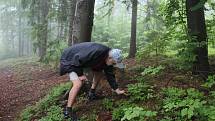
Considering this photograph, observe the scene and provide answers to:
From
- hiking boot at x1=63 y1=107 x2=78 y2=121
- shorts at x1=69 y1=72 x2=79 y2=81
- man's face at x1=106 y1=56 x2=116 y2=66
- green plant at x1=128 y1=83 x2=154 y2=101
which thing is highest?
man's face at x1=106 y1=56 x2=116 y2=66

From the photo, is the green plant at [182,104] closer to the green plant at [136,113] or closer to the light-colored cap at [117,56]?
the green plant at [136,113]

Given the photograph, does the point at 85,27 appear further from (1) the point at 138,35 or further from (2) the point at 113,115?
(1) the point at 138,35

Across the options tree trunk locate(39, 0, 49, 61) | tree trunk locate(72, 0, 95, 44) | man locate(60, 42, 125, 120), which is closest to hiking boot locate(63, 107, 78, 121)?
man locate(60, 42, 125, 120)

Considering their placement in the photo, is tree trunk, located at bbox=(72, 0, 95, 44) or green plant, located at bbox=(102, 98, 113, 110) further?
tree trunk, located at bbox=(72, 0, 95, 44)

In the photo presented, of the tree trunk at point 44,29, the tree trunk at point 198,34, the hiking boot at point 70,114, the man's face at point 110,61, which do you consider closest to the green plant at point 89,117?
the hiking boot at point 70,114

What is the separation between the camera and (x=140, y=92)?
7.91m

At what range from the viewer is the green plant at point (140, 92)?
7.57 metres

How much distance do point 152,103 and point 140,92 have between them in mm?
629

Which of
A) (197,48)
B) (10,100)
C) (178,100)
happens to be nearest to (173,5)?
(197,48)

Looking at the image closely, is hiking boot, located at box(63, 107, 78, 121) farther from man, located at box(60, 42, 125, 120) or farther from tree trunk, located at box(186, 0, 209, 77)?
tree trunk, located at box(186, 0, 209, 77)

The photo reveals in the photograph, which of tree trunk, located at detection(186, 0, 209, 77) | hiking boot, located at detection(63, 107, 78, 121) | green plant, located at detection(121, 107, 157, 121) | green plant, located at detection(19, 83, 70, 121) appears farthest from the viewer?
green plant, located at detection(19, 83, 70, 121)

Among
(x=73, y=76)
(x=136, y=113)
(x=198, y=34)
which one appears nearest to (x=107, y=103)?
(x=73, y=76)

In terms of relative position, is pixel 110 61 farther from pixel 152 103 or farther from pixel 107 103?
pixel 152 103

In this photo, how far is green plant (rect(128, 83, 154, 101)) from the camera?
7.57 metres
